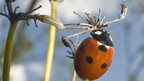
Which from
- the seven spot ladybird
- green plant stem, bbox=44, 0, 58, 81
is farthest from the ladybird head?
green plant stem, bbox=44, 0, 58, 81

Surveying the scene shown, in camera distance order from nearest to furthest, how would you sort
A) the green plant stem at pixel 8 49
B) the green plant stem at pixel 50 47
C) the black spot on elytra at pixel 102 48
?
the green plant stem at pixel 8 49
the green plant stem at pixel 50 47
the black spot on elytra at pixel 102 48

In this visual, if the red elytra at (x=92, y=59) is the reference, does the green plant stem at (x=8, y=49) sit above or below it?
above

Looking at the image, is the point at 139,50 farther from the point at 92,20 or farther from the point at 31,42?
the point at 92,20

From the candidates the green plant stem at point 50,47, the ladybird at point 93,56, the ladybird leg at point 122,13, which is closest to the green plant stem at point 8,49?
the green plant stem at point 50,47

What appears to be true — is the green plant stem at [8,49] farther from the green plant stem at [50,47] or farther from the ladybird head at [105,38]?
the ladybird head at [105,38]

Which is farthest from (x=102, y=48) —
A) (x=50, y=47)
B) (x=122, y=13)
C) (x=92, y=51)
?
(x=50, y=47)

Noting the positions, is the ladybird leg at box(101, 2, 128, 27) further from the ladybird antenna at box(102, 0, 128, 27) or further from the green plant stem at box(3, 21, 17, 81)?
the green plant stem at box(3, 21, 17, 81)

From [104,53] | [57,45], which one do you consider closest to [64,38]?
[104,53]

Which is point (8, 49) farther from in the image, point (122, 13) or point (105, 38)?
point (105, 38)
